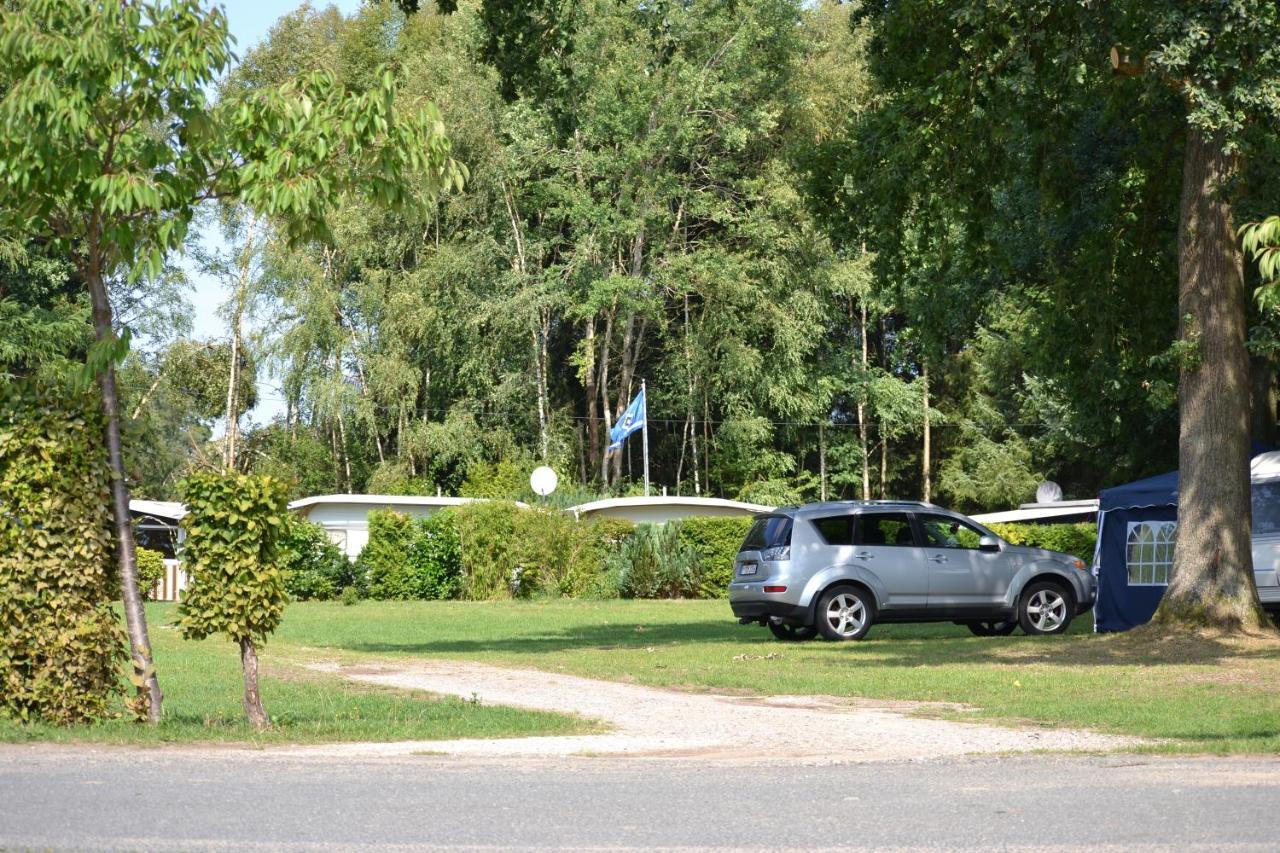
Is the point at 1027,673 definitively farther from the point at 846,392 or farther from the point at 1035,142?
the point at 846,392

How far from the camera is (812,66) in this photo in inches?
2061

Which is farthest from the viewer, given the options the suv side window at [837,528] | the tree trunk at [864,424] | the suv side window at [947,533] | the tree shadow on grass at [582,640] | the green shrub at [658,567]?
the tree trunk at [864,424]

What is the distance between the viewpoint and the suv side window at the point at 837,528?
67.7ft

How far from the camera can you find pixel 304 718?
11547mm

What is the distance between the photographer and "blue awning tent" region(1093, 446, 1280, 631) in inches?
842

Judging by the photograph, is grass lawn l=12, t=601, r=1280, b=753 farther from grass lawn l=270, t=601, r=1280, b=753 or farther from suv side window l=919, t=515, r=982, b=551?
suv side window l=919, t=515, r=982, b=551

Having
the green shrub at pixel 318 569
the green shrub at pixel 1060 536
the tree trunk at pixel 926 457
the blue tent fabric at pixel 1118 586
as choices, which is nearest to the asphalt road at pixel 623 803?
the blue tent fabric at pixel 1118 586

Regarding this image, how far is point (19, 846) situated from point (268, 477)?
4.50 metres

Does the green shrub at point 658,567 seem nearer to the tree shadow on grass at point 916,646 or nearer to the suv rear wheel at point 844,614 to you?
the tree shadow on grass at point 916,646

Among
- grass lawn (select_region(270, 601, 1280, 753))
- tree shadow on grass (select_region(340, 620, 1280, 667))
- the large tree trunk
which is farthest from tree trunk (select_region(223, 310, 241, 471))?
the large tree trunk

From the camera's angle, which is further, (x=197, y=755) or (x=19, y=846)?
(x=197, y=755)

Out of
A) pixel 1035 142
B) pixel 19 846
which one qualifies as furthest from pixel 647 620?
pixel 19 846

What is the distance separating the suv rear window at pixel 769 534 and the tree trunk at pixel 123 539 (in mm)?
10962

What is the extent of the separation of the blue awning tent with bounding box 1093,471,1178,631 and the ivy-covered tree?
1357cm
